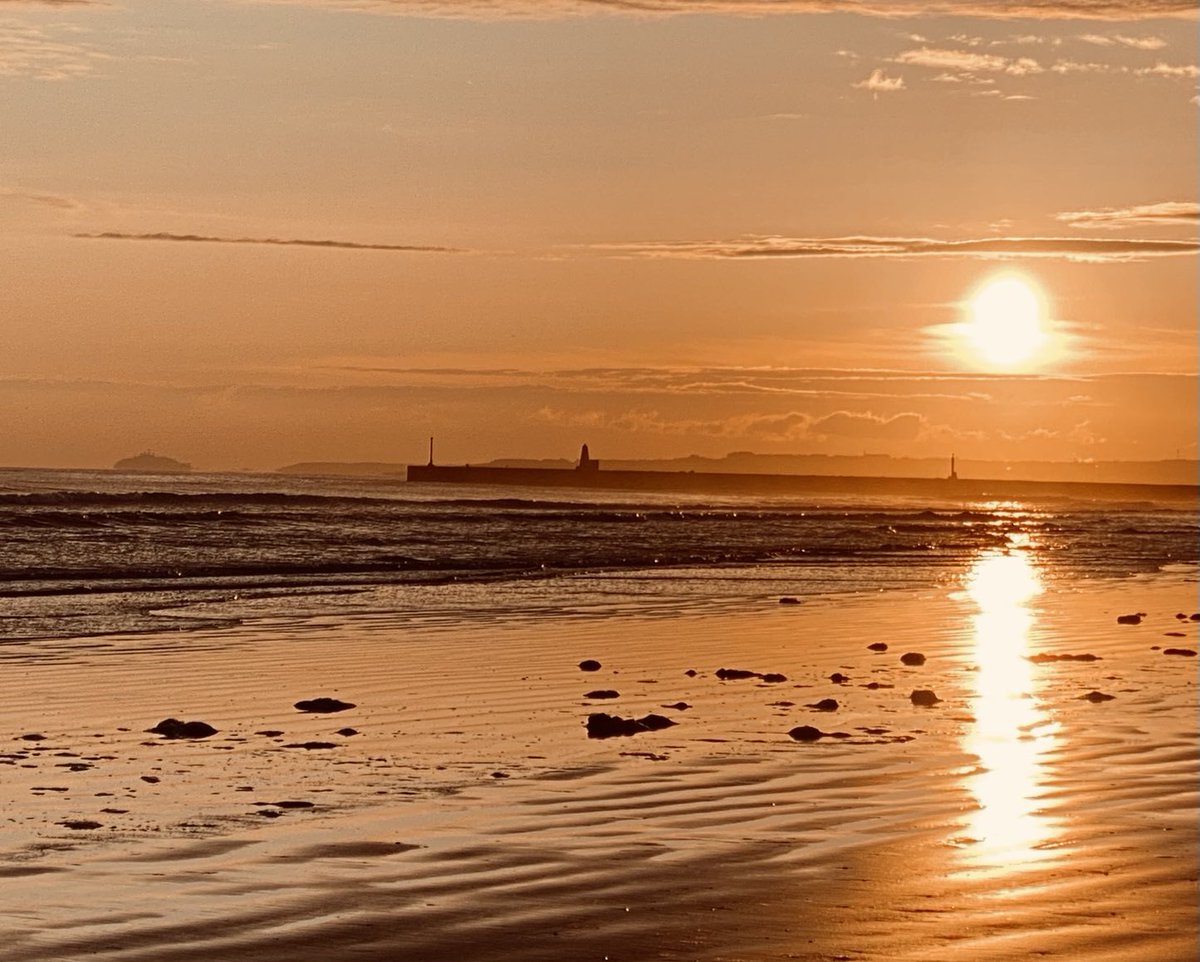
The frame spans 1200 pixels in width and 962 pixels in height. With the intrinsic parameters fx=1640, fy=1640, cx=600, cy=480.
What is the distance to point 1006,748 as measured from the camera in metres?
12.3

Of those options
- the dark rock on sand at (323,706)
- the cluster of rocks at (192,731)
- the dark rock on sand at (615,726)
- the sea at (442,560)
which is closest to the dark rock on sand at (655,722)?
the dark rock on sand at (615,726)

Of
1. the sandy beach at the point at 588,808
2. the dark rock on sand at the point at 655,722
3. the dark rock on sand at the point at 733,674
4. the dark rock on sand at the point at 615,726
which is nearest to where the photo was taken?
the sandy beach at the point at 588,808

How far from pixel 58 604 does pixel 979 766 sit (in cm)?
1774

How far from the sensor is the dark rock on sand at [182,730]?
1240 cm

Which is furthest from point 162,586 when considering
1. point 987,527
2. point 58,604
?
point 987,527

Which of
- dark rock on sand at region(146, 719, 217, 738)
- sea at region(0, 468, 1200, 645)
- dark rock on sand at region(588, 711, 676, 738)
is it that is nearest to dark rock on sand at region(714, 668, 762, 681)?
dark rock on sand at region(588, 711, 676, 738)

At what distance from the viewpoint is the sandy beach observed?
7.23m

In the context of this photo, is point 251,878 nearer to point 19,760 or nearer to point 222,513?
point 19,760

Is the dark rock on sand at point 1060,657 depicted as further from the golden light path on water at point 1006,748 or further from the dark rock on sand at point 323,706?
the dark rock on sand at point 323,706

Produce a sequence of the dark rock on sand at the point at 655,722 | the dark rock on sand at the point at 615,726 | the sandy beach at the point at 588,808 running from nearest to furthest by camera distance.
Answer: the sandy beach at the point at 588,808 → the dark rock on sand at the point at 615,726 → the dark rock on sand at the point at 655,722

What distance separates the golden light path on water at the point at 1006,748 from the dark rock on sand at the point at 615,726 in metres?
2.48

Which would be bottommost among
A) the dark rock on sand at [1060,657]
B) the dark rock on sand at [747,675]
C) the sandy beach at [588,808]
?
the sandy beach at [588,808]

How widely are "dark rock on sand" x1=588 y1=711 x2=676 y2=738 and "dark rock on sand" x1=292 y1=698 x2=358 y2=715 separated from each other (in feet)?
7.41

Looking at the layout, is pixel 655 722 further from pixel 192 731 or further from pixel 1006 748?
pixel 192 731
